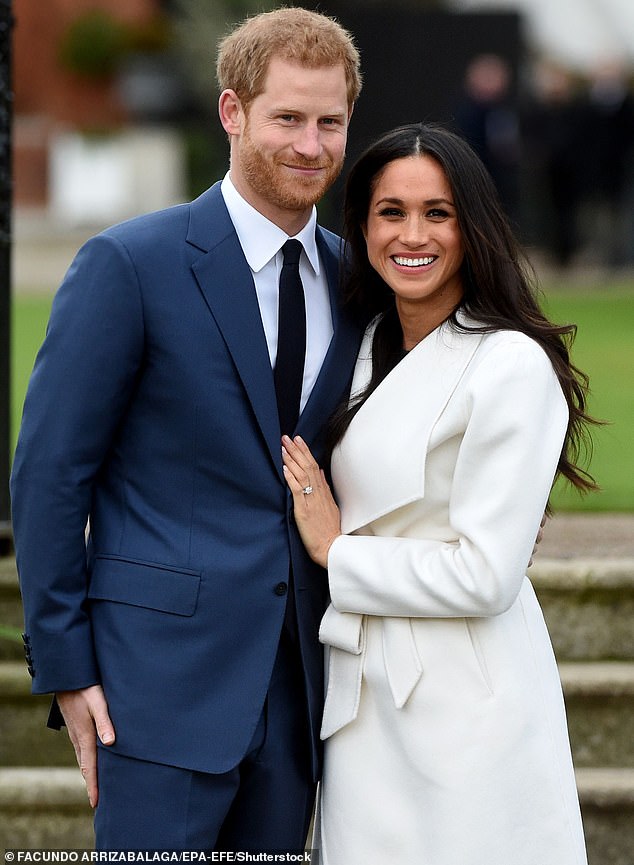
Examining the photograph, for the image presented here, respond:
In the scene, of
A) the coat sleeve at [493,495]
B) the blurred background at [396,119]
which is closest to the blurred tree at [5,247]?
the coat sleeve at [493,495]

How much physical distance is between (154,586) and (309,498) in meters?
0.37

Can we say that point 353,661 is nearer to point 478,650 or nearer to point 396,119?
point 478,650

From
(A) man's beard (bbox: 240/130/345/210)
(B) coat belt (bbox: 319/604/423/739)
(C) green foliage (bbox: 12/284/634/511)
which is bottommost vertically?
(C) green foliage (bbox: 12/284/634/511)

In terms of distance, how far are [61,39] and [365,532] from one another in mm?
20735

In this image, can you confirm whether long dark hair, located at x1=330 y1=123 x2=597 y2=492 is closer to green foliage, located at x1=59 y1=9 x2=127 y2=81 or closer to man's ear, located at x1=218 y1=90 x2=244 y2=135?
man's ear, located at x1=218 y1=90 x2=244 y2=135

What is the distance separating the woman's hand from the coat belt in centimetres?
15

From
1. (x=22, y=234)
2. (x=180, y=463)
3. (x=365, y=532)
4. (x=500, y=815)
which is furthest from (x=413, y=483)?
(x=22, y=234)

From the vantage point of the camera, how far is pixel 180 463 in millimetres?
2904

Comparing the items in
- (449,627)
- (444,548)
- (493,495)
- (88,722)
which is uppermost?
(493,495)

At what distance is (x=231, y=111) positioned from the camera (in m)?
A: 2.98

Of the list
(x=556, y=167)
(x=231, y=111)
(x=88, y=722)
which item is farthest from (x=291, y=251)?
(x=556, y=167)

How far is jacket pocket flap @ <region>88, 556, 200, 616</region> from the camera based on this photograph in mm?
2889

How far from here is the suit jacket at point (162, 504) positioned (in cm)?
286

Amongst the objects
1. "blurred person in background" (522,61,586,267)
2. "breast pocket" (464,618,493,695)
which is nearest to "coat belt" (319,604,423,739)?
"breast pocket" (464,618,493,695)
